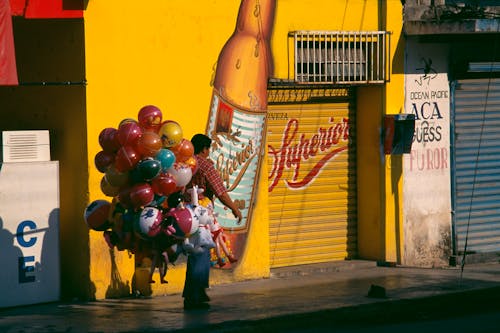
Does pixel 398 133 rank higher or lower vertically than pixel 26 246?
higher

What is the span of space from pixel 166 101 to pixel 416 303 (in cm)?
378

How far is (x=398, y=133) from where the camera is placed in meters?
16.5

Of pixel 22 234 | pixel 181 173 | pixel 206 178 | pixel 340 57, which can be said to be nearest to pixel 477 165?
pixel 340 57

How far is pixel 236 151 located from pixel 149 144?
11.1ft

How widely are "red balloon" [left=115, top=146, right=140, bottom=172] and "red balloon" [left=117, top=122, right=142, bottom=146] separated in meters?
0.06

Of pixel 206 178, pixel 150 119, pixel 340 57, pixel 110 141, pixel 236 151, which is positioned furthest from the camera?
pixel 340 57

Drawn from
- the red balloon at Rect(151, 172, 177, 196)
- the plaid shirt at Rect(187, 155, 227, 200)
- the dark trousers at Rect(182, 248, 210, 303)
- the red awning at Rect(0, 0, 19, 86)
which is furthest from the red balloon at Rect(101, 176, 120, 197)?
the red awning at Rect(0, 0, 19, 86)

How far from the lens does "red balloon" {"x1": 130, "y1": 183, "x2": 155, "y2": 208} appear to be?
11.9m

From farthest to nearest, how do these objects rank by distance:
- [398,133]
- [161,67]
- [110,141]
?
[398,133] → [161,67] → [110,141]

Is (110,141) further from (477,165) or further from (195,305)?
(477,165)

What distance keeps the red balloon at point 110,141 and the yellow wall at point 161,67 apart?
4.64ft

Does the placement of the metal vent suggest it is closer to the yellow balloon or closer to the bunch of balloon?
the bunch of balloon

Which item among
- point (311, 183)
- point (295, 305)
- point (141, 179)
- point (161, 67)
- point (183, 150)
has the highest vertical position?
point (161, 67)

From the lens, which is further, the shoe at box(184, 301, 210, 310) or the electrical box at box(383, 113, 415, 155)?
the electrical box at box(383, 113, 415, 155)
